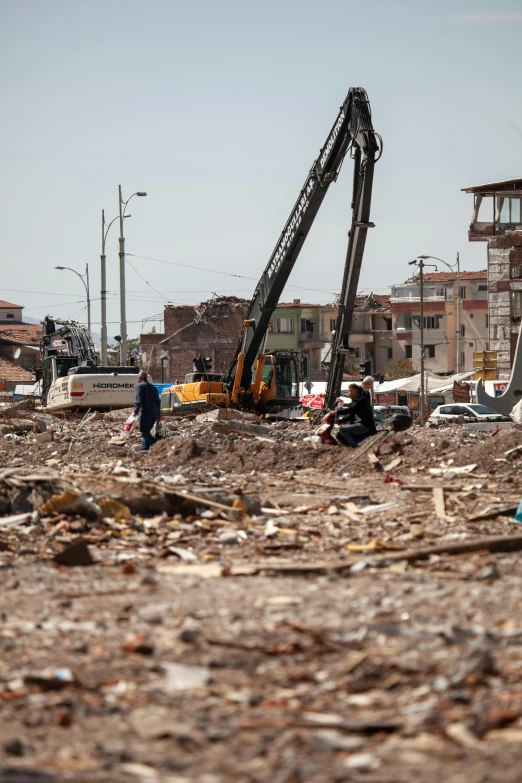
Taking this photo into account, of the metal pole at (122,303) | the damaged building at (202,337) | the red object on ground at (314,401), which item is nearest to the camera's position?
the red object on ground at (314,401)

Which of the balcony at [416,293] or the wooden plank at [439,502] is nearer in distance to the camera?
the wooden plank at [439,502]

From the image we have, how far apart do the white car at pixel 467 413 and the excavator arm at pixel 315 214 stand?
32.8ft

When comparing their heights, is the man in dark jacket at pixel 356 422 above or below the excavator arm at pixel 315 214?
below

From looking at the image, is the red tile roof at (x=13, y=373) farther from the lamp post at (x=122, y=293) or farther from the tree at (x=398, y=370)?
the lamp post at (x=122, y=293)

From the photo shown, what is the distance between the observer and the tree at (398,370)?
301 ft

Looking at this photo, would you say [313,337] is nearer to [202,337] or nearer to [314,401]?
→ [202,337]

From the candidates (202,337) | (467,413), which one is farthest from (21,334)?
(467,413)

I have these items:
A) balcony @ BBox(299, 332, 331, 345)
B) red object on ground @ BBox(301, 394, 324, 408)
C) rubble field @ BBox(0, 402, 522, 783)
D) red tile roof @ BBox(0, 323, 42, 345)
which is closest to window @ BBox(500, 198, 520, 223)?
red object on ground @ BBox(301, 394, 324, 408)

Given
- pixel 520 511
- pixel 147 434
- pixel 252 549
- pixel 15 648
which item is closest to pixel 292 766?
pixel 15 648

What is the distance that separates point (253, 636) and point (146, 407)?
47.4 feet

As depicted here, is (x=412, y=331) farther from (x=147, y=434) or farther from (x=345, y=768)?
(x=345, y=768)

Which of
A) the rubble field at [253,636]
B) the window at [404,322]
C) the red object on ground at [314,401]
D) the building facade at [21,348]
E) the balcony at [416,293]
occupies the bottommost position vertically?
the rubble field at [253,636]

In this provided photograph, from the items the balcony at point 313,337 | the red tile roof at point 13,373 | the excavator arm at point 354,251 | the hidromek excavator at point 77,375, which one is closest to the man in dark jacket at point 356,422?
the excavator arm at point 354,251

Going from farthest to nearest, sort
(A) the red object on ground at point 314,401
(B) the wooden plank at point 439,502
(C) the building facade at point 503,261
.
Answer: (C) the building facade at point 503,261, (A) the red object on ground at point 314,401, (B) the wooden plank at point 439,502
